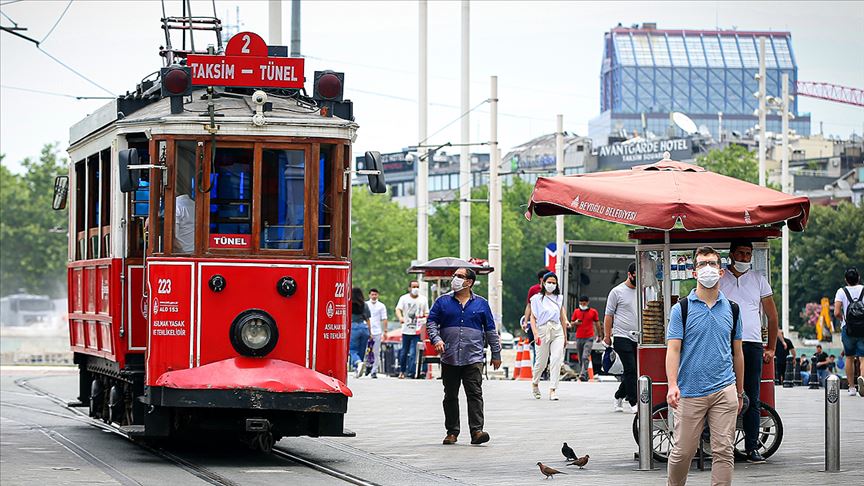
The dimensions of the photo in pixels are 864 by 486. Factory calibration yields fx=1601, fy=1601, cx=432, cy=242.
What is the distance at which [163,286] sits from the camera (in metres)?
14.9

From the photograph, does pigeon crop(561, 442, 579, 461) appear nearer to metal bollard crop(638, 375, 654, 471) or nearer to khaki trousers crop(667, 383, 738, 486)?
metal bollard crop(638, 375, 654, 471)

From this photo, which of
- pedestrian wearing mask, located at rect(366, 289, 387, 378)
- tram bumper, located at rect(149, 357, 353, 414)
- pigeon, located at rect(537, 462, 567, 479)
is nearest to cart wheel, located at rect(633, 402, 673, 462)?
→ pigeon, located at rect(537, 462, 567, 479)

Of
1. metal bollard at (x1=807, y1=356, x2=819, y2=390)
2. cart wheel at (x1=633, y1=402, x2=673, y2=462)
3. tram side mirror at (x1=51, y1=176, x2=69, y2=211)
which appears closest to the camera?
cart wheel at (x1=633, y1=402, x2=673, y2=462)

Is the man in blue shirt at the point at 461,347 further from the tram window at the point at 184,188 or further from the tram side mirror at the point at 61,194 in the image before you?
the tram side mirror at the point at 61,194

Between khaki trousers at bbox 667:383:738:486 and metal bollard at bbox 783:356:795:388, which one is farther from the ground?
khaki trousers at bbox 667:383:738:486

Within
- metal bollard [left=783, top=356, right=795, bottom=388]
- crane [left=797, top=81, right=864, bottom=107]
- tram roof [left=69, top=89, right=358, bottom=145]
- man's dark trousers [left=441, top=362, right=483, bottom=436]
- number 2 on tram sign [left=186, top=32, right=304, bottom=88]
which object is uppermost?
crane [left=797, top=81, right=864, bottom=107]

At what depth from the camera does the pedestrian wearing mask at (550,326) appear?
79.0ft

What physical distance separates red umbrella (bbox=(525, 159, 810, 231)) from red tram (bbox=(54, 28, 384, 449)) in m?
2.03

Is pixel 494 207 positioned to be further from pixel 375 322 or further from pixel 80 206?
pixel 80 206

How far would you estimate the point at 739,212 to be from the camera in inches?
540

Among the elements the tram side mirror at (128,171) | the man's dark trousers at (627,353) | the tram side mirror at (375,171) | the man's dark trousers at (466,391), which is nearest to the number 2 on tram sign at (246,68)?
the tram side mirror at (375,171)

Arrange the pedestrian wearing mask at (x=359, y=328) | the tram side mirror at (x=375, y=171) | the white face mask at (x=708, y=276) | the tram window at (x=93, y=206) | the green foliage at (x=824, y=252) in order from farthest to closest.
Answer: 1. the green foliage at (x=824, y=252)
2. the pedestrian wearing mask at (x=359, y=328)
3. the tram window at (x=93, y=206)
4. the tram side mirror at (x=375, y=171)
5. the white face mask at (x=708, y=276)

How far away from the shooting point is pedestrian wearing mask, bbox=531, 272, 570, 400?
24.1 metres

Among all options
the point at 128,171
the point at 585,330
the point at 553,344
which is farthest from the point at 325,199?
the point at 585,330
